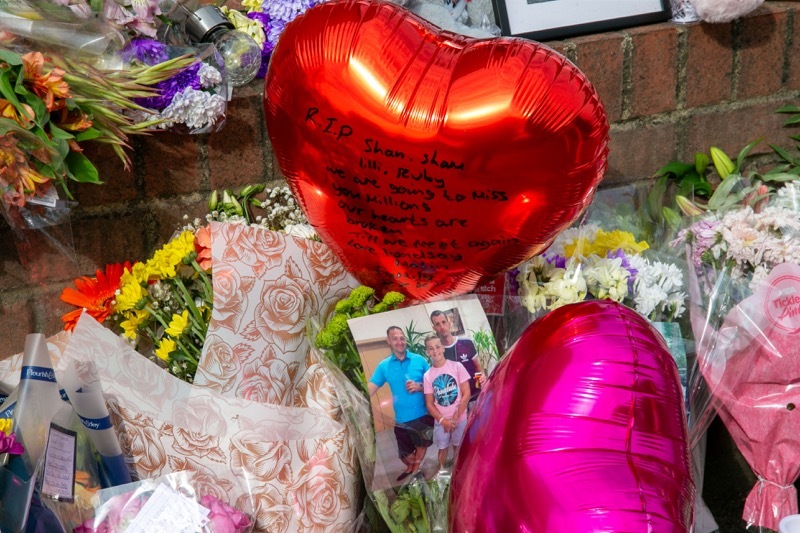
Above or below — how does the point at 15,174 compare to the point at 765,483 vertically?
above

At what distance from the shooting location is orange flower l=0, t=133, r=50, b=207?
1.04m

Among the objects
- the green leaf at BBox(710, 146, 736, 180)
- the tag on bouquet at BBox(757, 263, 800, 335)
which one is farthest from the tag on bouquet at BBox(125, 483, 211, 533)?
the green leaf at BBox(710, 146, 736, 180)

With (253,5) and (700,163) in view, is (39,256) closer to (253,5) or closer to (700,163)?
(253,5)

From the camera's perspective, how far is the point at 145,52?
49.1 inches

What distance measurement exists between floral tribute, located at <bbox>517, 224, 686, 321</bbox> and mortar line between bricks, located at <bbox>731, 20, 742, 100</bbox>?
79 centimetres

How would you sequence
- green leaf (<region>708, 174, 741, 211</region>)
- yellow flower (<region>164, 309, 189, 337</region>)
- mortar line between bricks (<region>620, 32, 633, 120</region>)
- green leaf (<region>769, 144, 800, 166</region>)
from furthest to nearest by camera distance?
green leaf (<region>769, 144, 800, 166</region>) → mortar line between bricks (<region>620, 32, 633, 120</region>) → green leaf (<region>708, 174, 741, 211</region>) → yellow flower (<region>164, 309, 189, 337</region>)

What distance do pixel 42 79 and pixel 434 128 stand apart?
1.67 ft

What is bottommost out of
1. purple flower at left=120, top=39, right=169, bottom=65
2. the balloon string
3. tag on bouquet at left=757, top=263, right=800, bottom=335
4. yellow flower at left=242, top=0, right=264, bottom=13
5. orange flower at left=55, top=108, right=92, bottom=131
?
the balloon string

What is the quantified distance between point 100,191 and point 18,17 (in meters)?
0.36

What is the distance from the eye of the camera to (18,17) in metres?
1.10

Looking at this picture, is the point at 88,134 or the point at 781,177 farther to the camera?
the point at 781,177

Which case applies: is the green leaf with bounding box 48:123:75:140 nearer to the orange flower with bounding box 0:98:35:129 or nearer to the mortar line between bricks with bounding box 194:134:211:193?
the orange flower with bounding box 0:98:35:129

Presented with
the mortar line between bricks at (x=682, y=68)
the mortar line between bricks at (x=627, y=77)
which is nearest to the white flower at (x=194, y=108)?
the mortar line between bricks at (x=627, y=77)

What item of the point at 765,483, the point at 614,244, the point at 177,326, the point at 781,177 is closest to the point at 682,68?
the point at 781,177
